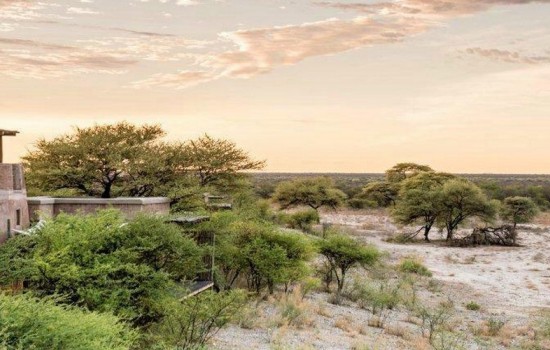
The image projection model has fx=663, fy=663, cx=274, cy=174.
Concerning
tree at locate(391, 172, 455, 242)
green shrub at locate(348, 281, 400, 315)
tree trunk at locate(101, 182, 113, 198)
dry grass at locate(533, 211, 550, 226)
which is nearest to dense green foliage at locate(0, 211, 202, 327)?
green shrub at locate(348, 281, 400, 315)

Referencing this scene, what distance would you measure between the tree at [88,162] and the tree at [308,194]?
105 ft

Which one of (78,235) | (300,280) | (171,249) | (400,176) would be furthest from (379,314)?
(400,176)

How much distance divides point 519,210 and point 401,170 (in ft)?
74.8

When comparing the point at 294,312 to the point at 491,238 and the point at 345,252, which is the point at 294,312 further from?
the point at 491,238

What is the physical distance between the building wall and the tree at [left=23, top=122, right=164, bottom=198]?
1530 centimetres

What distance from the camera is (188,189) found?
3600cm

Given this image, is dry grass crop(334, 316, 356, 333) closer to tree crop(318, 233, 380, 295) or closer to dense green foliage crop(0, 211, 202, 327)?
tree crop(318, 233, 380, 295)

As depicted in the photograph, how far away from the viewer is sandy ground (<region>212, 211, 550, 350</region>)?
19.8 metres

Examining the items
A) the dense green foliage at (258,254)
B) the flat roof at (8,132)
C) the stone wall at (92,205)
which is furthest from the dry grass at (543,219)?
the flat roof at (8,132)

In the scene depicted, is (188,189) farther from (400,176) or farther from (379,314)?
(400,176)

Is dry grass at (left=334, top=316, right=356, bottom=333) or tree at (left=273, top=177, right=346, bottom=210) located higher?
tree at (left=273, top=177, right=346, bottom=210)


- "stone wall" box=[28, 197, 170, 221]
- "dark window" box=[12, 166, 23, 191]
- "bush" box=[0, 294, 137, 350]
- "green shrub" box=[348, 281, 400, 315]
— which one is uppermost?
"dark window" box=[12, 166, 23, 191]

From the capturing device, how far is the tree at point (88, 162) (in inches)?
1499

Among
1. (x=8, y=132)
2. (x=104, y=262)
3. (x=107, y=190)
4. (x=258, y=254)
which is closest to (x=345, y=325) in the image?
(x=258, y=254)
